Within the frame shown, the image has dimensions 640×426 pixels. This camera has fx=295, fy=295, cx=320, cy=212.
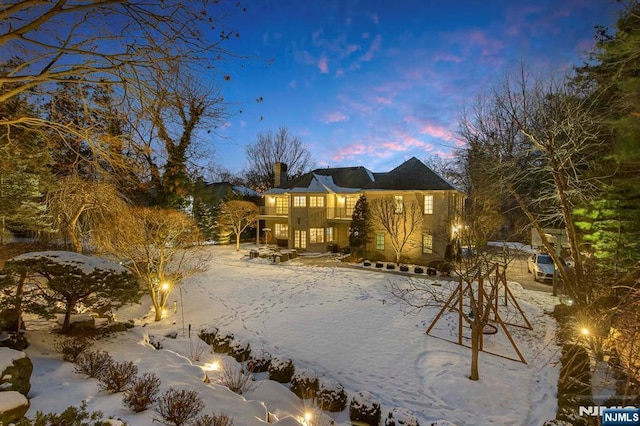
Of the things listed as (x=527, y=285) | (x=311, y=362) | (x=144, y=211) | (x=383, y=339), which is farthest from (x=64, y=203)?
(x=527, y=285)

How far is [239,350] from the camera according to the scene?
28.2 ft

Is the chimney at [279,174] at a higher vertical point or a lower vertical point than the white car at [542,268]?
higher

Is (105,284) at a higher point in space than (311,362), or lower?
higher

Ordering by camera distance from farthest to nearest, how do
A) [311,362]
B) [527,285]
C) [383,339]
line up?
[527,285] < [383,339] < [311,362]

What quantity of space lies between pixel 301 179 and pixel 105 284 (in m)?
22.3

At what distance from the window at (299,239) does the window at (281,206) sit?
122 inches

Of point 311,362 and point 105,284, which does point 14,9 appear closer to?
point 105,284

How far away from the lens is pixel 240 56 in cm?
441

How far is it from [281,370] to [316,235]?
64.2ft

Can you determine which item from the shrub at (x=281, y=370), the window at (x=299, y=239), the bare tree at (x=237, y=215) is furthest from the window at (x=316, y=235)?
the shrub at (x=281, y=370)

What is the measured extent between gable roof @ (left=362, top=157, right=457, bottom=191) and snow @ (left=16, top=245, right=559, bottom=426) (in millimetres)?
8714

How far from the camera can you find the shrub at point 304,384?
22.4 feet

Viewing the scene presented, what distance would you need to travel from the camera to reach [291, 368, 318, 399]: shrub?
6.83 metres

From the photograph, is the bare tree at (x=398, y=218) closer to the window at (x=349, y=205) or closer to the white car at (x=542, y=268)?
the window at (x=349, y=205)
